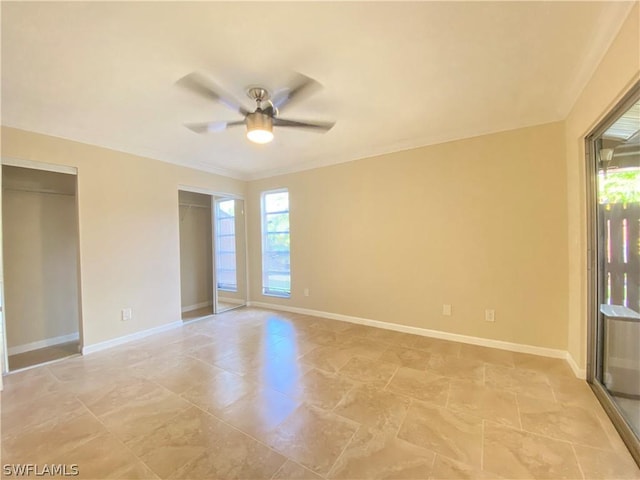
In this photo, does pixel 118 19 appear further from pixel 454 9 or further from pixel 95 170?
pixel 95 170

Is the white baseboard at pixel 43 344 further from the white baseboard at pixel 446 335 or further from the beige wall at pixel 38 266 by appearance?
the white baseboard at pixel 446 335

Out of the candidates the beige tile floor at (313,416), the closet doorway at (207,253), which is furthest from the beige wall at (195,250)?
the beige tile floor at (313,416)

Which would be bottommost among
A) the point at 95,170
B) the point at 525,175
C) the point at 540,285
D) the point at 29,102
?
the point at 540,285

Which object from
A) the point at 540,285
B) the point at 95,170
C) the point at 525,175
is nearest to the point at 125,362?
the point at 95,170

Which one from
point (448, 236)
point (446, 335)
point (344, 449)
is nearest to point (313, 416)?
point (344, 449)

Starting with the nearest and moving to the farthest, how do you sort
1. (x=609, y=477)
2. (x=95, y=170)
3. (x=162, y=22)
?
(x=609, y=477) < (x=162, y=22) < (x=95, y=170)

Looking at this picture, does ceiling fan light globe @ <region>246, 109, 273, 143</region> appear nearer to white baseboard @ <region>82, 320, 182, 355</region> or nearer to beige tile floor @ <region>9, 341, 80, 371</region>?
white baseboard @ <region>82, 320, 182, 355</region>

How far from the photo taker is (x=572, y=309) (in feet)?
8.86

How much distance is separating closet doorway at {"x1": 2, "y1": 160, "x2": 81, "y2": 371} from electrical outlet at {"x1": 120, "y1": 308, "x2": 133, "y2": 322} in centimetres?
47

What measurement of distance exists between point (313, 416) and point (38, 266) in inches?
160

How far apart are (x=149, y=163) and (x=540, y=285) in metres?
5.13

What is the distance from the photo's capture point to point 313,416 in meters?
2.01

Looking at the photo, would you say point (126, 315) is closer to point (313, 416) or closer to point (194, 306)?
point (194, 306)

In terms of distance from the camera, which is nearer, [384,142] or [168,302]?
[384,142]
